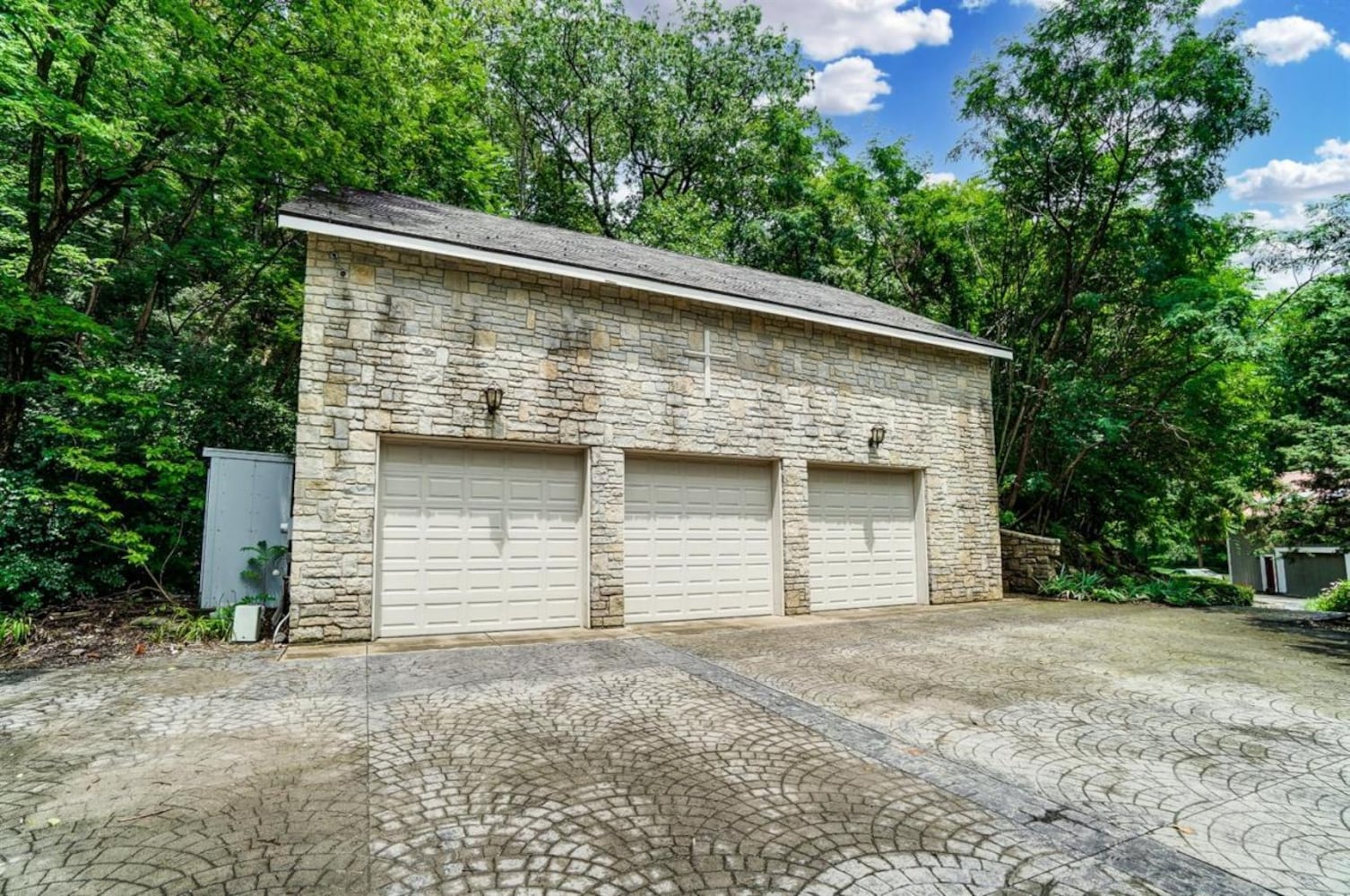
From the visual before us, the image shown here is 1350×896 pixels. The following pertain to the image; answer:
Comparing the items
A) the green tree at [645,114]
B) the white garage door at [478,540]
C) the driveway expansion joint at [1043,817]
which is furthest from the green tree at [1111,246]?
the driveway expansion joint at [1043,817]

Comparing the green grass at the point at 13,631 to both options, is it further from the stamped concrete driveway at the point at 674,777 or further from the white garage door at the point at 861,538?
the white garage door at the point at 861,538

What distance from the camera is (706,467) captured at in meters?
8.02

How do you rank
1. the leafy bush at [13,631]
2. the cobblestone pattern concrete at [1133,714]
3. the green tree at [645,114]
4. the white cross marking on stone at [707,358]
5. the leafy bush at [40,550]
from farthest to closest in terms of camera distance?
1. the green tree at [645,114]
2. the white cross marking on stone at [707,358]
3. the leafy bush at [40,550]
4. the leafy bush at [13,631]
5. the cobblestone pattern concrete at [1133,714]

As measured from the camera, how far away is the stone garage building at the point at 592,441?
6094 millimetres

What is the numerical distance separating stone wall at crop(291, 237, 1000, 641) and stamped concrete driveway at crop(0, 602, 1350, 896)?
Result: 1.80m

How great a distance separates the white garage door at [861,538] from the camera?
8.63m

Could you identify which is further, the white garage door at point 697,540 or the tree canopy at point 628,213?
the white garage door at point 697,540

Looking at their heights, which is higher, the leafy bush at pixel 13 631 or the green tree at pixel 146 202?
the green tree at pixel 146 202

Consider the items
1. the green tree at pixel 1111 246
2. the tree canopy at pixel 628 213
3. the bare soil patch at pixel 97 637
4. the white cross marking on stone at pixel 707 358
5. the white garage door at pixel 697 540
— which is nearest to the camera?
the bare soil patch at pixel 97 637

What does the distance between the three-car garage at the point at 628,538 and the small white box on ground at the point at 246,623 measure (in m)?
1.03

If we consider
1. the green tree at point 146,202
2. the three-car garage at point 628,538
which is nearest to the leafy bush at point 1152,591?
the three-car garage at point 628,538

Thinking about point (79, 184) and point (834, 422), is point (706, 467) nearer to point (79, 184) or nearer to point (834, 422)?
point (834, 422)

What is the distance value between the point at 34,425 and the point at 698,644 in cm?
751

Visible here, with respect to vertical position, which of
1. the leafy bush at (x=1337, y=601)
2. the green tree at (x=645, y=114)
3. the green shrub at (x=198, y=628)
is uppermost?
the green tree at (x=645, y=114)
